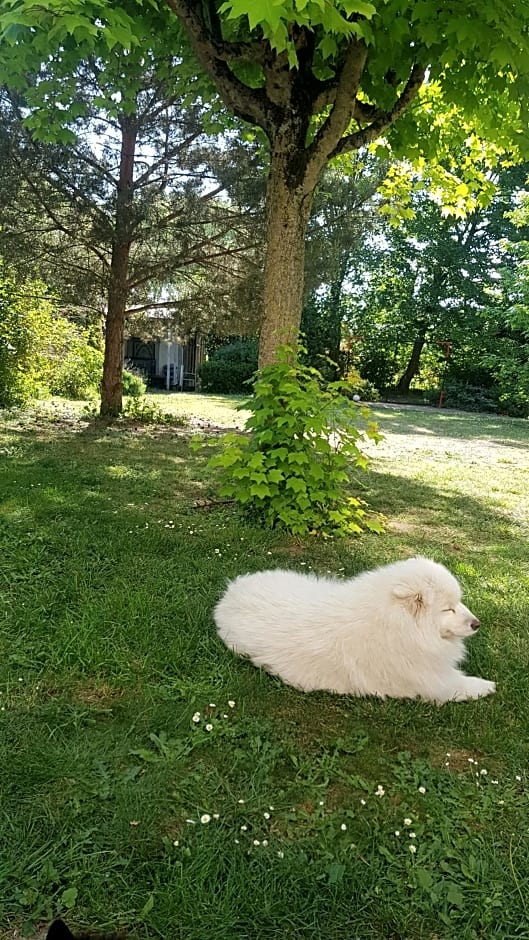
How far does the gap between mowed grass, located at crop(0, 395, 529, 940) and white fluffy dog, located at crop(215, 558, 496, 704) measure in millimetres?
81

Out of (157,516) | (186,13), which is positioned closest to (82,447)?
(157,516)

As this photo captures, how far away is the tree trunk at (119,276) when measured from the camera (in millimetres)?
9547

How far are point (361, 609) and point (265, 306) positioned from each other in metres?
3.44

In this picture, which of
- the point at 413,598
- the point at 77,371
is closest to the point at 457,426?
the point at 77,371

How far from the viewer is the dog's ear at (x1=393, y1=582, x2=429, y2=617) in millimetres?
2701

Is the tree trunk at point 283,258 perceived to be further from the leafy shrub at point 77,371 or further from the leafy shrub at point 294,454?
the leafy shrub at point 77,371

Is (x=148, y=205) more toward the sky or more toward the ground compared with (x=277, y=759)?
more toward the sky

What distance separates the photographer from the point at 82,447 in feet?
26.8

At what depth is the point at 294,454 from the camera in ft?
15.8

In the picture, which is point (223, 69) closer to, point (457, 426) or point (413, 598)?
point (413, 598)

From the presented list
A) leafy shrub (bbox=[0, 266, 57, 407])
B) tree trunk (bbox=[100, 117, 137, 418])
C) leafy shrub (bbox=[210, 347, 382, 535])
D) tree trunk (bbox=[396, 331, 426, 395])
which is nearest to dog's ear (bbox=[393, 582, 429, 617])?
leafy shrub (bbox=[210, 347, 382, 535])

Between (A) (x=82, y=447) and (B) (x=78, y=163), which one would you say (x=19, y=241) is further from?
(A) (x=82, y=447)

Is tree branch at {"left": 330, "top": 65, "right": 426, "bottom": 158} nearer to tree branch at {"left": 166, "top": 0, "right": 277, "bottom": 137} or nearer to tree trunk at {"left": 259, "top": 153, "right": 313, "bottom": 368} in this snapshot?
tree trunk at {"left": 259, "top": 153, "right": 313, "bottom": 368}

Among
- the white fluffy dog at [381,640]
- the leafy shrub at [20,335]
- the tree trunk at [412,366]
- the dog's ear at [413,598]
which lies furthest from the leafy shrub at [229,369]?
the dog's ear at [413,598]
